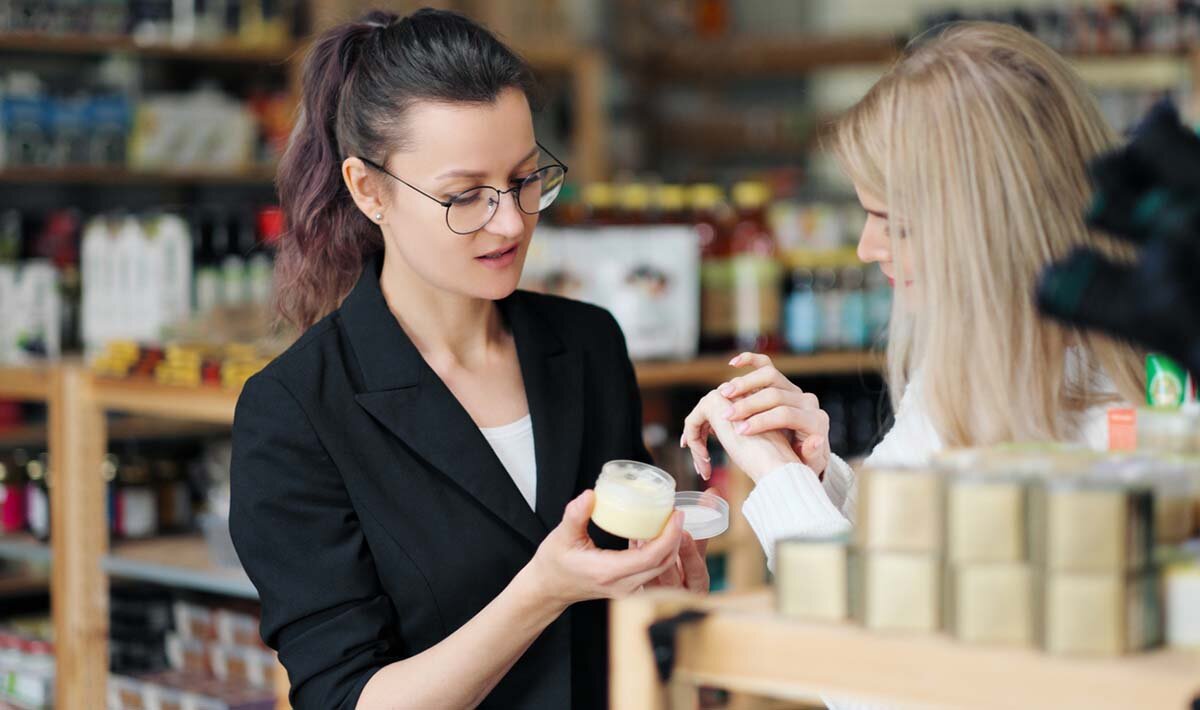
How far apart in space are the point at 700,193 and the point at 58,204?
2.77 m

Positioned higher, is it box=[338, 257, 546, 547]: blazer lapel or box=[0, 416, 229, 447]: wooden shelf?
box=[338, 257, 546, 547]: blazer lapel

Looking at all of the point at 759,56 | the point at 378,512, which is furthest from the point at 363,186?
the point at 759,56

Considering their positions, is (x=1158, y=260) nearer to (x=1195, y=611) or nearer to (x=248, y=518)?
(x=1195, y=611)

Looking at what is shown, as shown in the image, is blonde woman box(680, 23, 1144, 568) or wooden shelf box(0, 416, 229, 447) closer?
blonde woman box(680, 23, 1144, 568)

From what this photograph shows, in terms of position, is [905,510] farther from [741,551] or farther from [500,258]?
[741,551]

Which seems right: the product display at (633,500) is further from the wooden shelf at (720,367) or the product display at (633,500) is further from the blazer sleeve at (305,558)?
the wooden shelf at (720,367)

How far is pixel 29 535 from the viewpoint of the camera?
11.3 feet

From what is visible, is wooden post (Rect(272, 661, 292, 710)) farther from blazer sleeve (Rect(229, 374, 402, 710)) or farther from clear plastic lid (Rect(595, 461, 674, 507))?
clear plastic lid (Rect(595, 461, 674, 507))

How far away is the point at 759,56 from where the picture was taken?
6.69 metres

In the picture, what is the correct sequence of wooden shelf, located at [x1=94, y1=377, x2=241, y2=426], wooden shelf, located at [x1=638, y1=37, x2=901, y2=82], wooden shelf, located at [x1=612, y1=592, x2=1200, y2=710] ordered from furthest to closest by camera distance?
wooden shelf, located at [x1=638, y1=37, x2=901, y2=82] → wooden shelf, located at [x1=94, y1=377, x2=241, y2=426] → wooden shelf, located at [x1=612, y1=592, x2=1200, y2=710]

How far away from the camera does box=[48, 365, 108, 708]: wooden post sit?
3.09m

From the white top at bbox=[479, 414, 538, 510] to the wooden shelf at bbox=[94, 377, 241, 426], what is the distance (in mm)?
1128

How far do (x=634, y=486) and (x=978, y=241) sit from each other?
1.37 ft

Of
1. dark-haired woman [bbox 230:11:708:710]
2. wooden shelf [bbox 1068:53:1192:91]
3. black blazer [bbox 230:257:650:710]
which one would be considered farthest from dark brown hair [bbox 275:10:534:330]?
wooden shelf [bbox 1068:53:1192:91]
